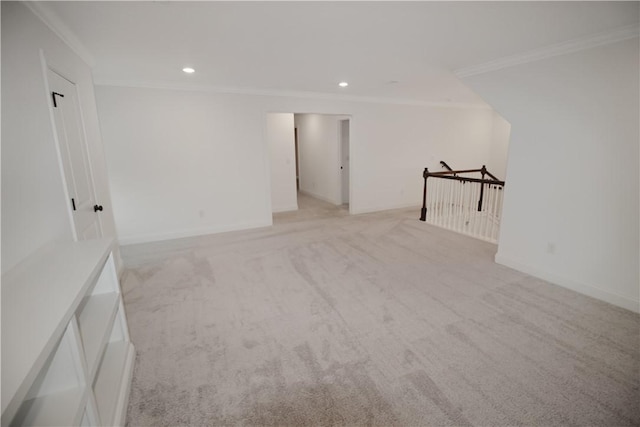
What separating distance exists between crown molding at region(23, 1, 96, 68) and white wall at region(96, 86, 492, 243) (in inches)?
47.4

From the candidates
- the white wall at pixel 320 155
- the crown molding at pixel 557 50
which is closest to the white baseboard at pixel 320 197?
the white wall at pixel 320 155

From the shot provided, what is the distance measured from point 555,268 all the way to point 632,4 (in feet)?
7.62

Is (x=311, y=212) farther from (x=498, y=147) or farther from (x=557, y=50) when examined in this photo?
(x=498, y=147)

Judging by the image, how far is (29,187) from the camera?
1724mm

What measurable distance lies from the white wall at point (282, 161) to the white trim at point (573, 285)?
437 centimetres

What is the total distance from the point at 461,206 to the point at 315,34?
3.62 meters

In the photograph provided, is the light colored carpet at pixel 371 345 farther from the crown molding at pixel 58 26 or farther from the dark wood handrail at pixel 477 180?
the crown molding at pixel 58 26

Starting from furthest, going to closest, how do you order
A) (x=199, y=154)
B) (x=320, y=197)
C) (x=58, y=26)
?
(x=320, y=197)
(x=199, y=154)
(x=58, y=26)

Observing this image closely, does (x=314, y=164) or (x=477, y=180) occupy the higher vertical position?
(x=314, y=164)

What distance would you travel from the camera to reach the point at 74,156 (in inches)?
98.6

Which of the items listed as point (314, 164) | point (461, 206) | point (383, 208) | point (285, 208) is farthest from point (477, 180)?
point (314, 164)

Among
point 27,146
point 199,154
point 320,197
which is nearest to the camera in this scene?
point 27,146

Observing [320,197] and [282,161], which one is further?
[320,197]

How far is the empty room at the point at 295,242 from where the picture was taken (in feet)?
5.28
